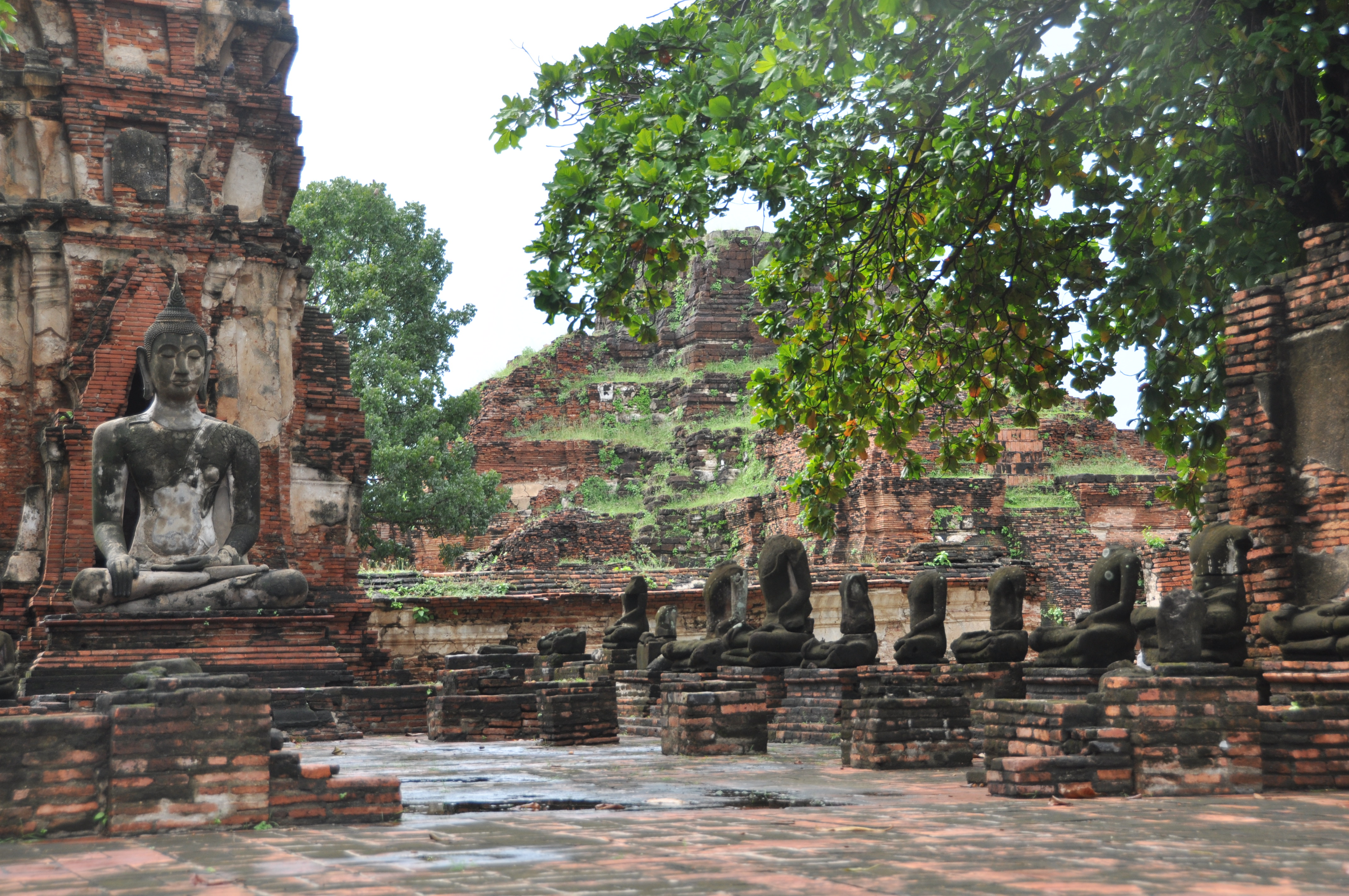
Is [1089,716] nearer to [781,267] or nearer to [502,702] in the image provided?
[781,267]

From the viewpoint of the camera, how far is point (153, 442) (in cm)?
1046

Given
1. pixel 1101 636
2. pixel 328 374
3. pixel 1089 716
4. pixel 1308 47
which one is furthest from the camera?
pixel 328 374

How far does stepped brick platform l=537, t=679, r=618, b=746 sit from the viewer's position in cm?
→ 1123

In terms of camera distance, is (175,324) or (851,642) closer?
(175,324)

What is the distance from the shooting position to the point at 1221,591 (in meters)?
7.97

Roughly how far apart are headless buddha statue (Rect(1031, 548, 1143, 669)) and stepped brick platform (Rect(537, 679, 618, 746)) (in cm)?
385

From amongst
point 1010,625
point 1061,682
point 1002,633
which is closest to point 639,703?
point 1010,625

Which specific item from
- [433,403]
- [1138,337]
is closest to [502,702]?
[1138,337]

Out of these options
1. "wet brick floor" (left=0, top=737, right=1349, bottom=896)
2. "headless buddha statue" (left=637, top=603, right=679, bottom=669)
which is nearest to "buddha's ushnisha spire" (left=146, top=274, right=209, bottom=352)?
"wet brick floor" (left=0, top=737, right=1349, bottom=896)

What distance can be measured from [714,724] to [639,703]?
15.2 ft

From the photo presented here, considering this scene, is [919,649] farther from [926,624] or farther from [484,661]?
[484,661]

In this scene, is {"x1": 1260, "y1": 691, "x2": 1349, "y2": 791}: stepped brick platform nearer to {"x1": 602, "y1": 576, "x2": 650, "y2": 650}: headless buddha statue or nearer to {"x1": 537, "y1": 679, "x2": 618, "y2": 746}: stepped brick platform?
{"x1": 537, "y1": 679, "x2": 618, "y2": 746}: stepped brick platform

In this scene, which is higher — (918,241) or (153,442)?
(918,241)

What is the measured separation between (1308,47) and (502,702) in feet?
28.3
